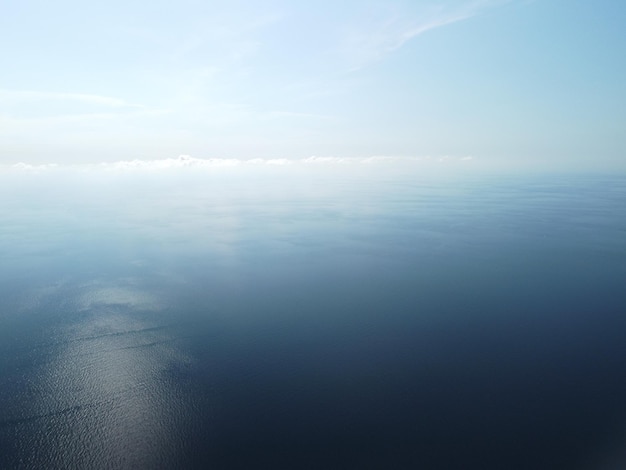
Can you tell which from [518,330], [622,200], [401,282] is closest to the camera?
[518,330]

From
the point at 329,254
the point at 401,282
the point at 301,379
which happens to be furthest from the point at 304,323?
the point at 329,254

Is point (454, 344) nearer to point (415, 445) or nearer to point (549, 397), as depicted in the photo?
point (549, 397)

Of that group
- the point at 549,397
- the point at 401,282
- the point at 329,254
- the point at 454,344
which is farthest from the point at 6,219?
the point at 549,397

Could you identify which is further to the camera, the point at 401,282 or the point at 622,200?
the point at 622,200

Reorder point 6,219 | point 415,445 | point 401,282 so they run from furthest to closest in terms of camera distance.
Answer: point 6,219 < point 401,282 < point 415,445

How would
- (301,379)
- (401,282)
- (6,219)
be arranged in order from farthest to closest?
(6,219) → (401,282) → (301,379)

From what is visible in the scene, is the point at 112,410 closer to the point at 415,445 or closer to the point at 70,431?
the point at 70,431
